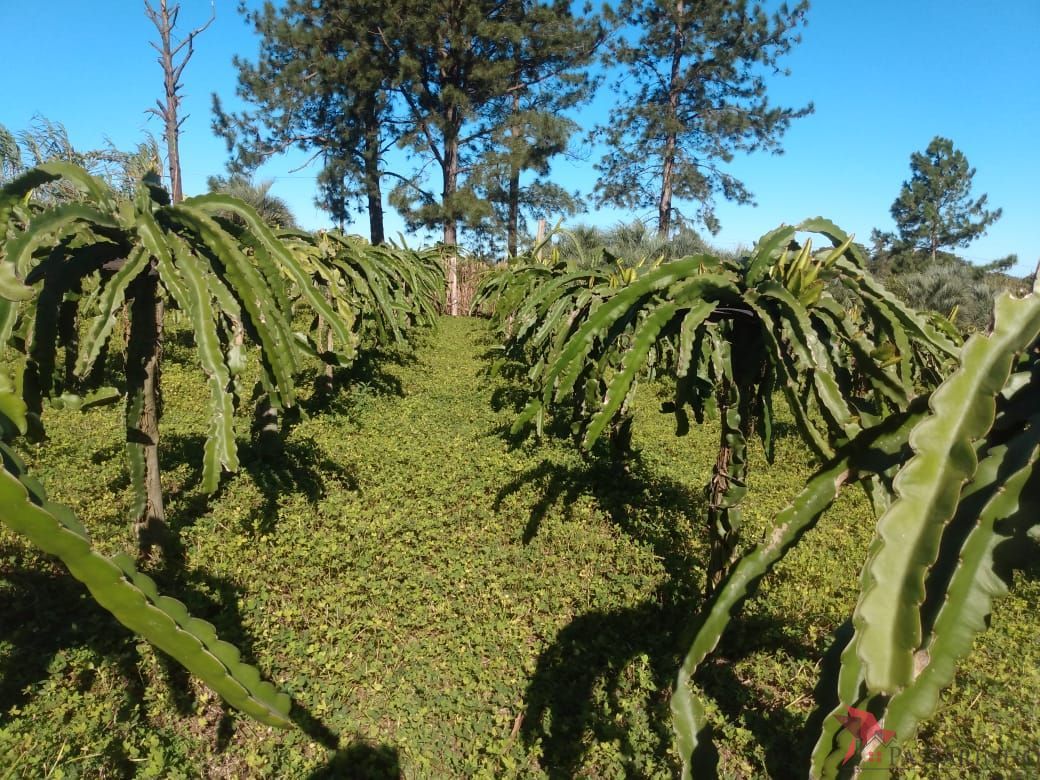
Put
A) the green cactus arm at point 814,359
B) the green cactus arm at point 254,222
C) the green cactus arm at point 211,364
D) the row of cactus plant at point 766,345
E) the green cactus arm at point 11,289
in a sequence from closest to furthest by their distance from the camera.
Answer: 1. the green cactus arm at point 11,289
2. the green cactus arm at point 814,359
3. the row of cactus plant at point 766,345
4. the green cactus arm at point 211,364
5. the green cactus arm at point 254,222

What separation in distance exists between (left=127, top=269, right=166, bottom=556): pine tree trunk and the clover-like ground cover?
0.38 m

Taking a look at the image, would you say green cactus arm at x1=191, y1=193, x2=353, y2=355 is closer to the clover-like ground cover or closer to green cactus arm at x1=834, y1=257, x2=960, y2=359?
the clover-like ground cover

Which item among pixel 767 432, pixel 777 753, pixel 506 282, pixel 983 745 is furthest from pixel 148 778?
pixel 506 282

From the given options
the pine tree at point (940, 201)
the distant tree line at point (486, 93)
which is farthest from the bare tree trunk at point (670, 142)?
the pine tree at point (940, 201)

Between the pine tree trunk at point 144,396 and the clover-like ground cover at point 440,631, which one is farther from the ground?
the pine tree trunk at point 144,396

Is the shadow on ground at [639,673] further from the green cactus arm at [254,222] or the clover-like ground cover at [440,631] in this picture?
the green cactus arm at [254,222]

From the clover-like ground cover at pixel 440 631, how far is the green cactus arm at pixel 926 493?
48 centimetres

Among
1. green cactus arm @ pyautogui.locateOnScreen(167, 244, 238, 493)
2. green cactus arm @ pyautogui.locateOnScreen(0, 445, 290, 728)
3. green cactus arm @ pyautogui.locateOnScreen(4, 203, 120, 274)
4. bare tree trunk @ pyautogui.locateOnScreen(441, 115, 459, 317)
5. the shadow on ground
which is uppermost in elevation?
bare tree trunk @ pyautogui.locateOnScreen(441, 115, 459, 317)

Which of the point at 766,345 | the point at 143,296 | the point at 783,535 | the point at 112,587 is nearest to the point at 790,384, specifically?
the point at 766,345

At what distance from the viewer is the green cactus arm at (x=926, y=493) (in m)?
0.87

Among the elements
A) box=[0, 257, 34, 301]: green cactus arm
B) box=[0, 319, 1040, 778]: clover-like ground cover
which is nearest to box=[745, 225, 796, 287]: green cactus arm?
box=[0, 319, 1040, 778]: clover-like ground cover

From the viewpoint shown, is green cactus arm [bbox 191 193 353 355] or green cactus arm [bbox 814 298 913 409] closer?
green cactus arm [bbox 814 298 913 409]

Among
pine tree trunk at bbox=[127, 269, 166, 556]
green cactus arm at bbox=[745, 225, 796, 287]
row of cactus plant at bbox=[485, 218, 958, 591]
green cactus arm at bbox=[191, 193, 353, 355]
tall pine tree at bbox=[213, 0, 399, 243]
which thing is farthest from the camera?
tall pine tree at bbox=[213, 0, 399, 243]

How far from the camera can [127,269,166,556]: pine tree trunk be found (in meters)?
2.47
